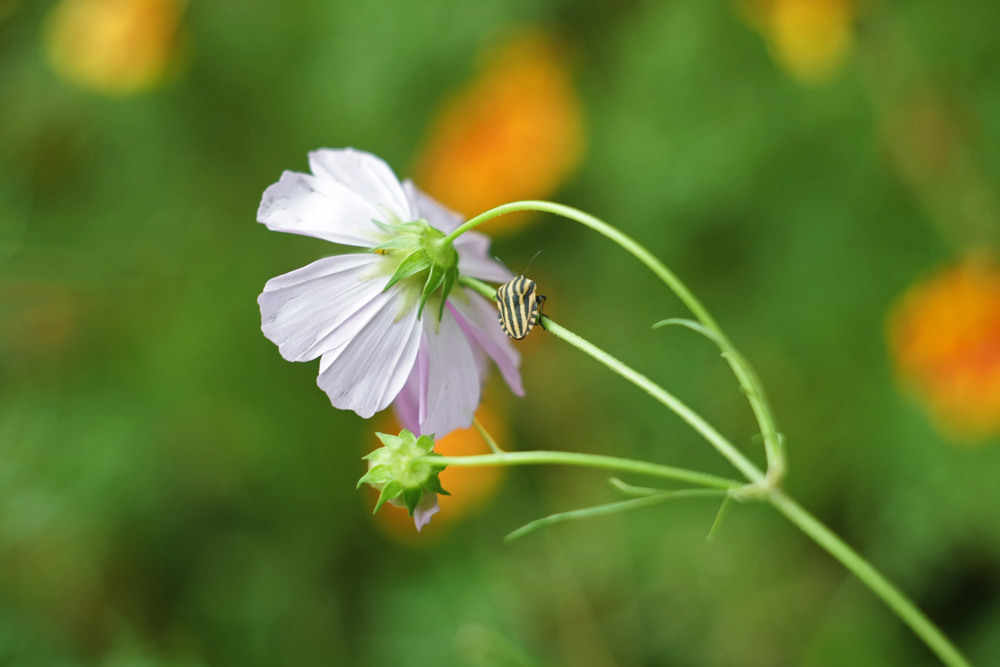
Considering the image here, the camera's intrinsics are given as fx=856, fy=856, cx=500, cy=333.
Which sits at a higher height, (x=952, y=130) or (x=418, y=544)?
(x=952, y=130)

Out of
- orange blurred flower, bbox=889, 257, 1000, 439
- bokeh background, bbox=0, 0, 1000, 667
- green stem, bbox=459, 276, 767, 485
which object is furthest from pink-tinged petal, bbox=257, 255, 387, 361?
orange blurred flower, bbox=889, 257, 1000, 439

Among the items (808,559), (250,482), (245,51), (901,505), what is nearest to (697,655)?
(808,559)

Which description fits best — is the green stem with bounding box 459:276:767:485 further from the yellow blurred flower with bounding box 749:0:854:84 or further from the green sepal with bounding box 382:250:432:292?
the yellow blurred flower with bounding box 749:0:854:84

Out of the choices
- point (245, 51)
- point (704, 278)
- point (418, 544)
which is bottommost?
point (418, 544)

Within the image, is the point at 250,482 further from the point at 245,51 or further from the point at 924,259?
the point at 924,259

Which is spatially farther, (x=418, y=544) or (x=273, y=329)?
(x=418, y=544)

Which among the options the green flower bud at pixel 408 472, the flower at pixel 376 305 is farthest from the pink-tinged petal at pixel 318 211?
the green flower bud at pixel 408 472
